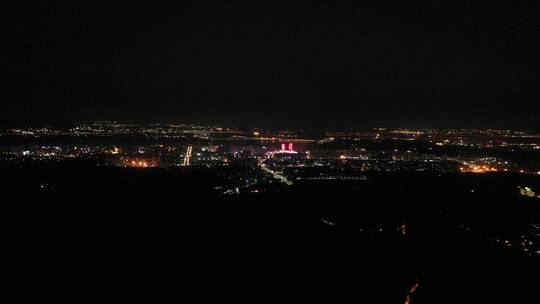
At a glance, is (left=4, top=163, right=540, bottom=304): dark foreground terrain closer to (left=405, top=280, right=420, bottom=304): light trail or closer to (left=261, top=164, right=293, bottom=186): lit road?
(left=405, top=280, right=420, bottom=304): light trail

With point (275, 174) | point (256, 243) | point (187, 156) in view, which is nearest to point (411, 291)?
point (256, 243)

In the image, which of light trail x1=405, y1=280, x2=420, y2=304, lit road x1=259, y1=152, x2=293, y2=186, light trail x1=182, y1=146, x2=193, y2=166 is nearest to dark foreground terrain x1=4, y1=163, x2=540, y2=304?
light trail x1=405, y1=280, x2=420, y2=304

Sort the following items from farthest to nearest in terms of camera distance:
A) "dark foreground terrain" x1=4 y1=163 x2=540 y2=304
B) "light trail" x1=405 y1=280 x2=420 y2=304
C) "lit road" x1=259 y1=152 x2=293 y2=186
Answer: "lit road" x1=259 y1=152 x2=293 y2=186 < "light trail" x1=405 y1=280 x2=420 y2=304 < "dark foreground terrain" x1=4 y1=163 x2=540 y2=304

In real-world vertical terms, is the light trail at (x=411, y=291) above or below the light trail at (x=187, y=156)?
below

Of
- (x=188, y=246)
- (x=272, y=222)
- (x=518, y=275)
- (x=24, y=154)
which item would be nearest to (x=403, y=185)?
(x=272, y=222)

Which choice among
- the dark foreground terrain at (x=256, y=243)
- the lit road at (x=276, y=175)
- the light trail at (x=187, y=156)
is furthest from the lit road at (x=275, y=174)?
the light trail at (x=187, y=156)

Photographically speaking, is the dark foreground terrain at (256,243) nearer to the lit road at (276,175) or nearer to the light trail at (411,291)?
the light trail at (411,291)

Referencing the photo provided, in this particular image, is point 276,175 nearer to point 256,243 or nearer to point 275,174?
point 275,174

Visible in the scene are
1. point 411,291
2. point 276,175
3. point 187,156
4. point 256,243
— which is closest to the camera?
point 411,291
